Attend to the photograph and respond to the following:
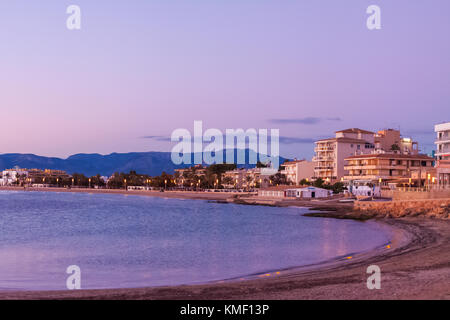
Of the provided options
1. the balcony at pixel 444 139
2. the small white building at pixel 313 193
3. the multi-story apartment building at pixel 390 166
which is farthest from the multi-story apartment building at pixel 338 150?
the balcony at pixel 444 139

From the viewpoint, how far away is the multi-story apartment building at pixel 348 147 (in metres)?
102

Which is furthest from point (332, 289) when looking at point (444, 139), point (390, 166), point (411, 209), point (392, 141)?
point (392, 141)

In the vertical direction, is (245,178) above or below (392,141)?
below

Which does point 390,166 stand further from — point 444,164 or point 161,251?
point 161,251

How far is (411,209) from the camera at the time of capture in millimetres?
45875

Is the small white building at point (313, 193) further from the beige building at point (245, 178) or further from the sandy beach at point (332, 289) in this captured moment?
the sandy beach at point (332, 289)

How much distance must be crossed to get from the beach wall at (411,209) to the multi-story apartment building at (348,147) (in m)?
47.4

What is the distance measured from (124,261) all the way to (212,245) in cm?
845

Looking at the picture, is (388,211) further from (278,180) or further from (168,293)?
(278,180)

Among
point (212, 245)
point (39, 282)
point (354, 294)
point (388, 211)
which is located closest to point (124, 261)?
point (39, 282)

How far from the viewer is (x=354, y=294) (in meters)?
11.8

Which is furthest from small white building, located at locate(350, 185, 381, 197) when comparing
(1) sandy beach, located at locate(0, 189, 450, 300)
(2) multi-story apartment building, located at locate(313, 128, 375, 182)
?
(1) sandy beach, located at locate(0, 189, 450, 300)

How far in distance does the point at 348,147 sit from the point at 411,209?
188 ft

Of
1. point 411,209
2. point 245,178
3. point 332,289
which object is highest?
point 245,178
